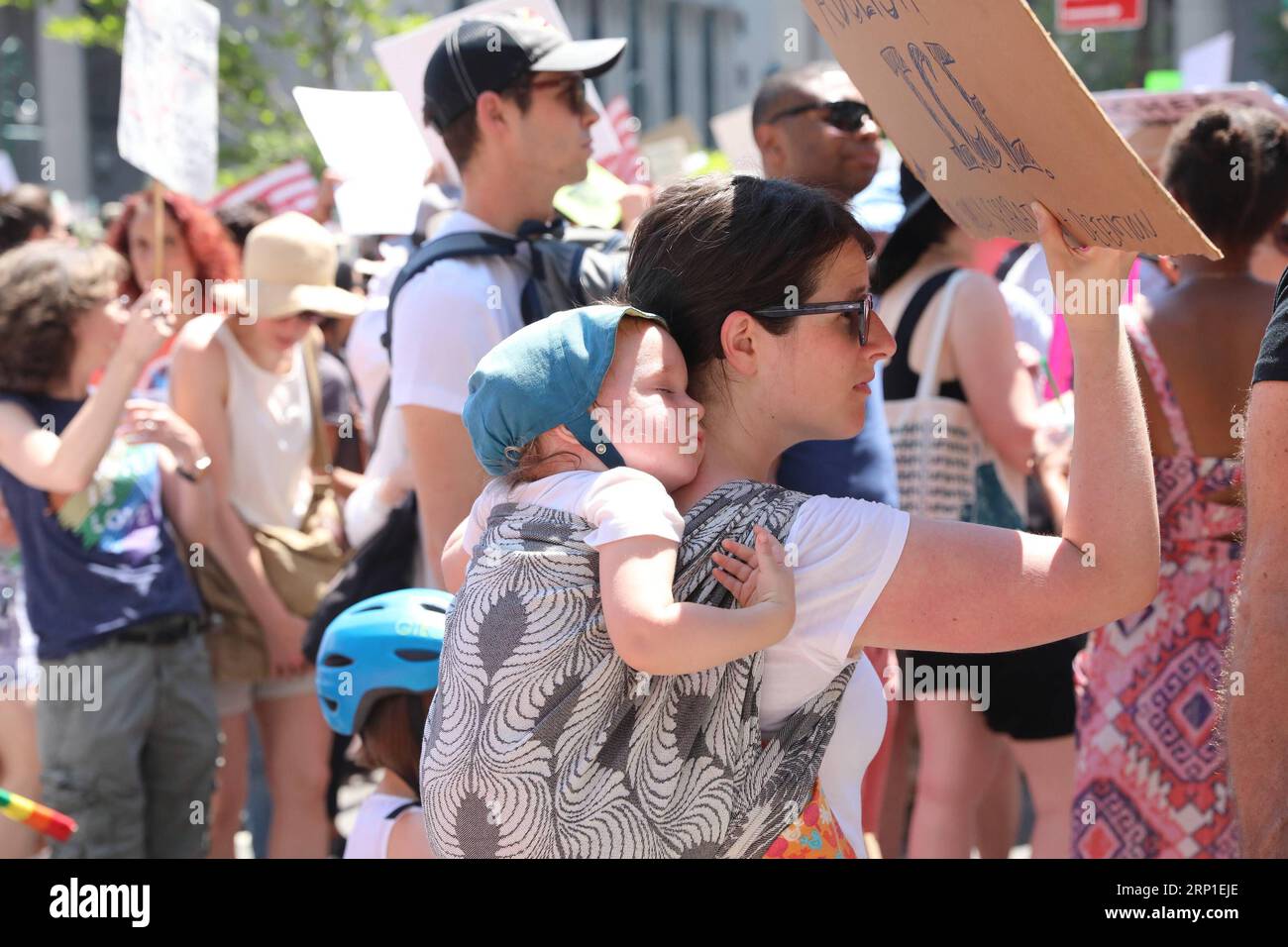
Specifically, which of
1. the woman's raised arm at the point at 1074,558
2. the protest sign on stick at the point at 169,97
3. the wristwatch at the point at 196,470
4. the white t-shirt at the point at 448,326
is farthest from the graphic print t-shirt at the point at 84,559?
the woman's raised arm at the point at 1074,558

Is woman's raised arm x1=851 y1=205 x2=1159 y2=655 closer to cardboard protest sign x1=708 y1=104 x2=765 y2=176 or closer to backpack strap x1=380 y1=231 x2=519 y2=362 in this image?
backpack strap x1=380 y1=231 x2=519 y2=362

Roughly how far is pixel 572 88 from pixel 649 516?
5.51 feet

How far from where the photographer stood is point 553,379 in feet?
6.67

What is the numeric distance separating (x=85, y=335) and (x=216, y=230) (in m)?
1.43

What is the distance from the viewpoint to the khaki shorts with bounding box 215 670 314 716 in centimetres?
456

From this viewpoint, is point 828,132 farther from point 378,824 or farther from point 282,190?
point 282,190

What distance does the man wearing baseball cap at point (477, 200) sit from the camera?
3023 millimetres

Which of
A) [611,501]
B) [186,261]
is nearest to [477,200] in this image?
[611,501]

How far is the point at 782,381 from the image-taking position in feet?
6.99

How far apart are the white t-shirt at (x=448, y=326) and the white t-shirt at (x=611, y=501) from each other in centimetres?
97

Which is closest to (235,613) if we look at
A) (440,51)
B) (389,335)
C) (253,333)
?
(253,333)

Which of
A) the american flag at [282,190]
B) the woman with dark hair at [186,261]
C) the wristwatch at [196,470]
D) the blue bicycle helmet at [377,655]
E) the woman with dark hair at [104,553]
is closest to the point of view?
the blue bicycle helmet at [377,655]

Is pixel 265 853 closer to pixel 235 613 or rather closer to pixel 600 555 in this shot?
pixel 235 613

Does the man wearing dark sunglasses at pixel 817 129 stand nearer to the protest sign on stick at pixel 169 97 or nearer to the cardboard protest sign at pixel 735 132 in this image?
the protest sign on stick at pixel 169 97
